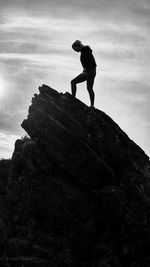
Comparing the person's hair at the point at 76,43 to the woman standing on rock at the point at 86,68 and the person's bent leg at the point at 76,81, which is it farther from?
the person's bent leg at the point at 76,81

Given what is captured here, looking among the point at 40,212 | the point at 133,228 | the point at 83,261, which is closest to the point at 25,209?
the point at 40,212

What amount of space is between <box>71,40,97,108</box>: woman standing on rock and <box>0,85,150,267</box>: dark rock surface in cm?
104

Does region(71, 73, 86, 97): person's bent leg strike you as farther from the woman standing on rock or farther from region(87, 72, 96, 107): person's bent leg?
region(87, 72, 96, 107): person's bent leg

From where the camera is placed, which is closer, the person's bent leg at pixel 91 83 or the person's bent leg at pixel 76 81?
the person's bent leg at pixel 91 83

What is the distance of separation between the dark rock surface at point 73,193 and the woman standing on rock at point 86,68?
1036mm

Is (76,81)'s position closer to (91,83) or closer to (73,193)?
(91,83)

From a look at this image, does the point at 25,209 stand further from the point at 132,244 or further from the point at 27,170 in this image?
the point at 132,244

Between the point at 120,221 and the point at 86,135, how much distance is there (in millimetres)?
5615

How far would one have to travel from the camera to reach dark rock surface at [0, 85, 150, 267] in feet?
83.8

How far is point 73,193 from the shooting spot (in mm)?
27281

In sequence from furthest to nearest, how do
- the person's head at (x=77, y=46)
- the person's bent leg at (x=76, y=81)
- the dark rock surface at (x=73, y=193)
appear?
the person's bent leg at (x=76, y=81), the person's head at (x=77, y=46), the dark rock surface at (x=73, y=193)

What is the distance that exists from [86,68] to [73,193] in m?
8.04

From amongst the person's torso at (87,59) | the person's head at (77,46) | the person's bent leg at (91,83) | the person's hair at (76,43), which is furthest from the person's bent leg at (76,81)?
the person's hair at (76,43)

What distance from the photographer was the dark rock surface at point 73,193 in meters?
25.5
